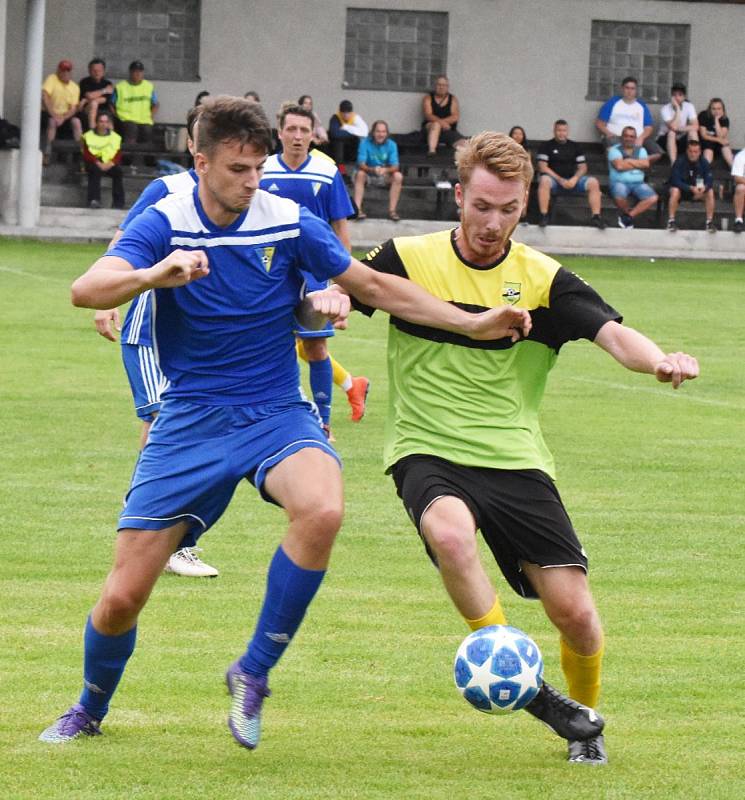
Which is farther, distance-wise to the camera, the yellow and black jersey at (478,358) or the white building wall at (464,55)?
the white building wall at (464,55)

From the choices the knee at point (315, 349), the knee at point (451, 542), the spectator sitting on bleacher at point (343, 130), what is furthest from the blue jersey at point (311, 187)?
the spectator sitting on bleacher at point (343, 130)

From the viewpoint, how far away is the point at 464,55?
33219mm

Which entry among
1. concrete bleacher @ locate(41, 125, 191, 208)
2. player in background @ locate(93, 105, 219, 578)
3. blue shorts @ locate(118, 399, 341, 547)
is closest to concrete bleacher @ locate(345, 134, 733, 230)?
concrete bleacher @ locate(41, 125, 191, 208)

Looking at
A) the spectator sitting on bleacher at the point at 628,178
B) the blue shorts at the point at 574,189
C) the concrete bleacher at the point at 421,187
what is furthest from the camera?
the spectator sitting on bleacher at the point at 628,178

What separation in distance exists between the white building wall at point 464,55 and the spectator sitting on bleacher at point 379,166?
12.6 feet

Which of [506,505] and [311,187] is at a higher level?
[311,187]

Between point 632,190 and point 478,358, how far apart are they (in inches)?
988

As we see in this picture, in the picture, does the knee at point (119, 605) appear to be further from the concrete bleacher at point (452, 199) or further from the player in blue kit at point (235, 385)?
the concrete bleacher at point (452, 199)

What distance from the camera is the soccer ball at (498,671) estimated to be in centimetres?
503

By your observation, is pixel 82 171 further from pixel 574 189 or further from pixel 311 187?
pixel 311 187

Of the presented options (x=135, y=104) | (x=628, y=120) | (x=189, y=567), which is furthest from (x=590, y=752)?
(x=628, y=120)

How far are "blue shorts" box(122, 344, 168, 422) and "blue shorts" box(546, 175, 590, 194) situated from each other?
22.0 metres

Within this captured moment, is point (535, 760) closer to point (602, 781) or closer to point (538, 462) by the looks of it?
point (602, 781)

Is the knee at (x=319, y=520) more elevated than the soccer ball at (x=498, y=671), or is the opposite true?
the knee at (x=319, y=520)
